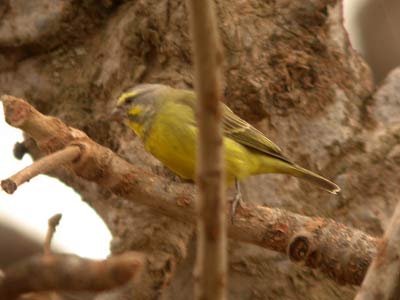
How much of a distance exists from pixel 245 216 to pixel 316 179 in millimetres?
677

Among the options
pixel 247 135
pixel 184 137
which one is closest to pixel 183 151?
pixel 184 137

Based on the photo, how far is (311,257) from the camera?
2.61m

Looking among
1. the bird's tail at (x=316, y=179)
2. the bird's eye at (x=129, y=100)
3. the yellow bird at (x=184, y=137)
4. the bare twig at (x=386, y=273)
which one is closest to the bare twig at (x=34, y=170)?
the bare twig at (x=386, y=273)

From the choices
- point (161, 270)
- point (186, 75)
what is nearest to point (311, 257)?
point (161, 270)

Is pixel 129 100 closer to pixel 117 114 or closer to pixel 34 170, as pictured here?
pixel 117 114

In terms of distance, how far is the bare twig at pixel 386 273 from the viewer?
156 cm

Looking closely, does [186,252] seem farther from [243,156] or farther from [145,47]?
[145,47]

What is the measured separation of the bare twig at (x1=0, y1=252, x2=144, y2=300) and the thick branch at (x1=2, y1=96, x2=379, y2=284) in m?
1.31

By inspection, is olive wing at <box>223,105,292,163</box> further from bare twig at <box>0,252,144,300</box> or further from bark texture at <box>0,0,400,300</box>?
bare twig at <box>0,252,144,300</box>

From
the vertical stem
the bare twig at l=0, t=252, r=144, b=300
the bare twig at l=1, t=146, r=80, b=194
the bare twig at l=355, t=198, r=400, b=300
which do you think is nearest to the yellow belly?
the bare twig at l=1, t=146, r=80, b=194

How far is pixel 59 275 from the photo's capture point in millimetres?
1146

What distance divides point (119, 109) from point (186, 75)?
0.34m

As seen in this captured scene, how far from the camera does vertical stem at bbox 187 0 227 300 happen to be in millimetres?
1305

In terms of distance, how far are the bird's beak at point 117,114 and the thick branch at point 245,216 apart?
904mm
